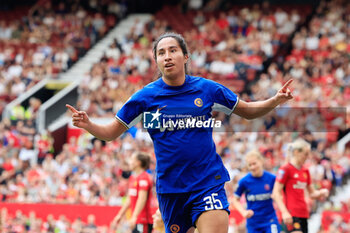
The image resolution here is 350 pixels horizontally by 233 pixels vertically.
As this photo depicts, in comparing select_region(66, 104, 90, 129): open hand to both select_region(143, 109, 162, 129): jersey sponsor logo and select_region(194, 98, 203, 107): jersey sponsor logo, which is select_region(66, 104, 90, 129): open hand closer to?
select_region(143, 109, 162, 129): jersey sponsor logo

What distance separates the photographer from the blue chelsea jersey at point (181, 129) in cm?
448

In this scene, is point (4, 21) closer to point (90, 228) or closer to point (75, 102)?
point (75, 102)

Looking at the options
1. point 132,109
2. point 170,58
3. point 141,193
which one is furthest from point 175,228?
point 141,193

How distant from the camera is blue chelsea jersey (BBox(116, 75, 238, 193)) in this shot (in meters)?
4.48

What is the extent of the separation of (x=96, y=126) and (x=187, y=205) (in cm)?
96

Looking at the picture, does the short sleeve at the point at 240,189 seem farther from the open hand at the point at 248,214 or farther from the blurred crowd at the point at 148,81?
the blurred crowd at the point at 148,81

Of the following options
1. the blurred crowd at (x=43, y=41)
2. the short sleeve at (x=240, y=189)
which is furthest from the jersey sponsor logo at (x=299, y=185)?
the blurred crowd at (x=43, y=41)

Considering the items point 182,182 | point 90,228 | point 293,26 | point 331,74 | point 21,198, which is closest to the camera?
point 182,182

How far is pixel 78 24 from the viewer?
991 inches

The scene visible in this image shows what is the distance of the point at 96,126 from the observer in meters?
4.54

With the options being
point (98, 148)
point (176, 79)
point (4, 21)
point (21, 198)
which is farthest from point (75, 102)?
point (176, 79)

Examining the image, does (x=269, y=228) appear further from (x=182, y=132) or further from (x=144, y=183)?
(x=182, y=132)

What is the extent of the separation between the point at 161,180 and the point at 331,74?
13213mm

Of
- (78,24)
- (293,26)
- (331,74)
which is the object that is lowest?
(331,74)
